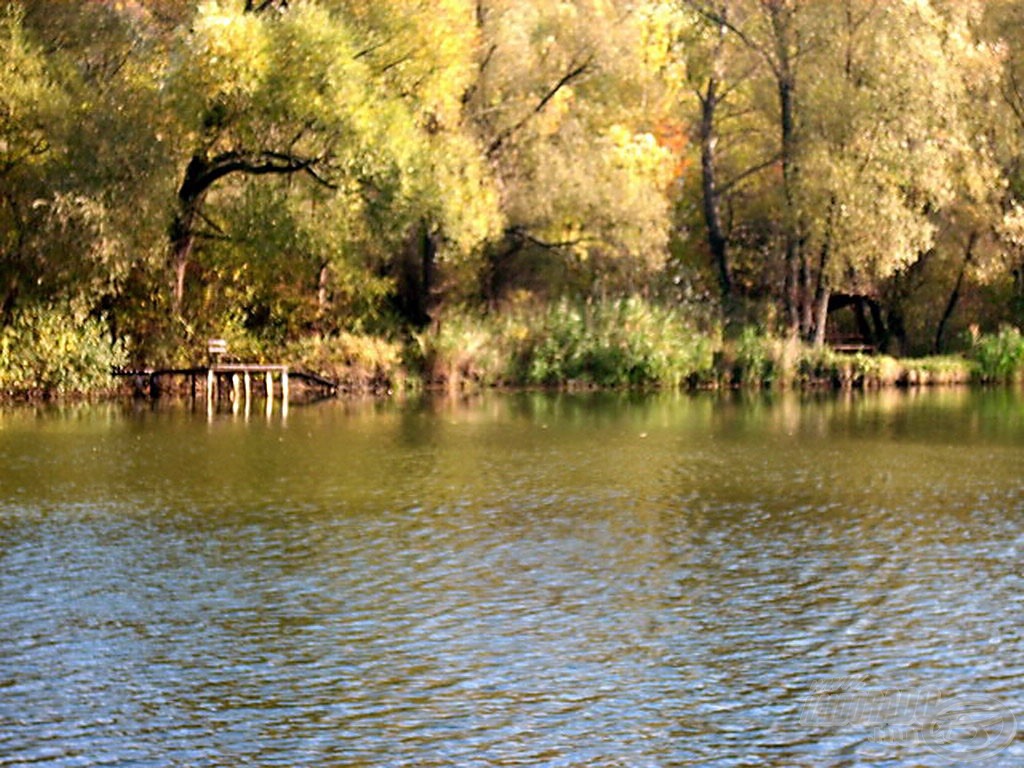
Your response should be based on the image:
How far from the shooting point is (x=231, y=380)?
42312mm

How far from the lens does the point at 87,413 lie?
3478 cm

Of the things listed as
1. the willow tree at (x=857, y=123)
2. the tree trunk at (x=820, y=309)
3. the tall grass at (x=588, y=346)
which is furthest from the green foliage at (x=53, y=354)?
the tree trunk at (x=820, y=309)

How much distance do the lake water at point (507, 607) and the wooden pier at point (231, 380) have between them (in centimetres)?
1276

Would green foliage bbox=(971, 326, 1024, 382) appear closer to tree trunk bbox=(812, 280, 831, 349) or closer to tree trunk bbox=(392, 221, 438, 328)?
tree trunk bbox=(812, 280, 831, 349)

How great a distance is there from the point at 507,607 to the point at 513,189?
3510 cm

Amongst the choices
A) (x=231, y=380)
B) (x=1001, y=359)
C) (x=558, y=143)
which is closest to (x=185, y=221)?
(x=231, y=380)

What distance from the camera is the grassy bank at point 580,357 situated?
4384cm

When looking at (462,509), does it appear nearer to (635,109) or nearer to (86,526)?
(86,526)

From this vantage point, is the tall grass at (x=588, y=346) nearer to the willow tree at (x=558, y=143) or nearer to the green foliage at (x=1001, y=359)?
the willow tree at (x=558, y=143)

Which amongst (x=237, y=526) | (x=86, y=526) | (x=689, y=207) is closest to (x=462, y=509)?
(x=237, y=526)

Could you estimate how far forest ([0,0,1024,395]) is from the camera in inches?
1556

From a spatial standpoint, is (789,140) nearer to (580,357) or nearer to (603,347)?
(603,347)

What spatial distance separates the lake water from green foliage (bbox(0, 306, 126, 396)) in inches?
450

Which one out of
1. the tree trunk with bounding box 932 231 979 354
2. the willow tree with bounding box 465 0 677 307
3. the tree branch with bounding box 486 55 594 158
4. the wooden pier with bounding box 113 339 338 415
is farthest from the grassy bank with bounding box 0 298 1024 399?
the tree branch with bounding box 486 55 594 158
